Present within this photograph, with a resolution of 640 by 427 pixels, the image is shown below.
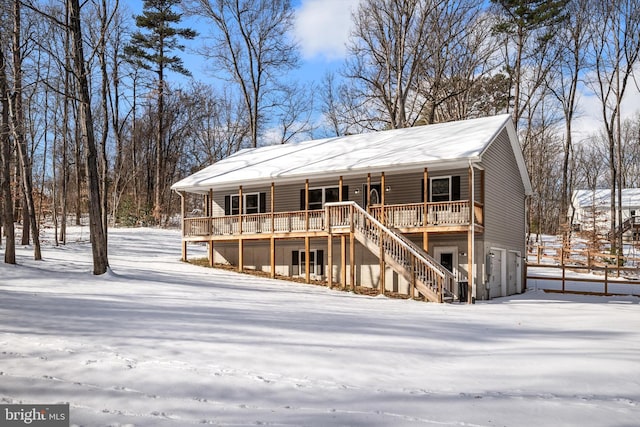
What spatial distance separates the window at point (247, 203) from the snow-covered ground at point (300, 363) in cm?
1330

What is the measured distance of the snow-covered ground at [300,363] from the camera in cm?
553

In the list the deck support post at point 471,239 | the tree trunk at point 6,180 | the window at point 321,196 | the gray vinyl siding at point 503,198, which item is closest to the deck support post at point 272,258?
the window at point 321,196

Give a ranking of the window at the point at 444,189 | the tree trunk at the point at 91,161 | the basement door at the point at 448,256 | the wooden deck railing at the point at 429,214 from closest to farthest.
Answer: the tree trunk at the point at 91,161
the wooden deck railing at the point at 429,214
the basement door at the point at 448,256
the window at the point at 444,189

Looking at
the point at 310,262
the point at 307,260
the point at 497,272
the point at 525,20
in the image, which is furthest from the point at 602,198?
the point at 307,260

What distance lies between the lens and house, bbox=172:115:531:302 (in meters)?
19.7

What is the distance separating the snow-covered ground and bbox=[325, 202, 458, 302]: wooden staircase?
15.3 ft

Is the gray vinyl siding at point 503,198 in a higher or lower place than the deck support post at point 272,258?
higher

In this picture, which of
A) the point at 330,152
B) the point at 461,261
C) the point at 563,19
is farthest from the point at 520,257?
the point at 563,19

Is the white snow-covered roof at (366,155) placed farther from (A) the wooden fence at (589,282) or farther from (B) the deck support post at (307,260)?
(A) the wooden fence at (589,282)

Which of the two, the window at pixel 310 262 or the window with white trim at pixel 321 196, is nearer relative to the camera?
the window with white trim at pixel 321 196

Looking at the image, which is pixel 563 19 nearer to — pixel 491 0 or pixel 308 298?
pixel 491 0

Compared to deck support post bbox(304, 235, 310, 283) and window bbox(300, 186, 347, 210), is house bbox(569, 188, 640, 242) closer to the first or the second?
window bbox(300, 186, 347, 210)

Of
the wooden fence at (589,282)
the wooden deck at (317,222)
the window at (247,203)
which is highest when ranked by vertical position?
the window at (247,203)

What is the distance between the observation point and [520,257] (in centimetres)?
2578
